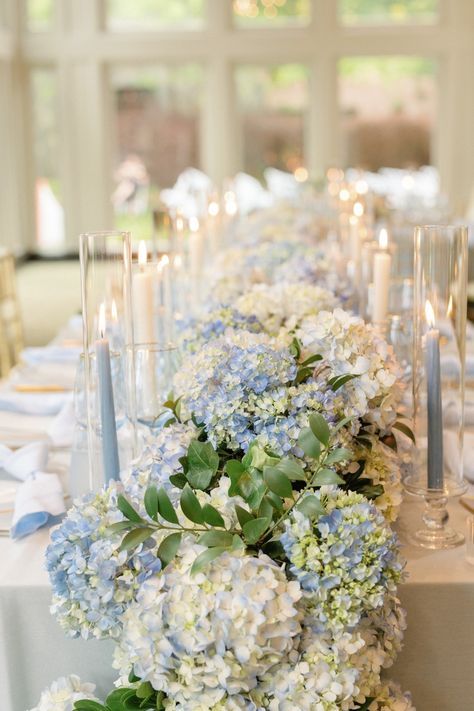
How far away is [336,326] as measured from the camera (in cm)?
147

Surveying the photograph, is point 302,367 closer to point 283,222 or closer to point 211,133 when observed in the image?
point 283,222

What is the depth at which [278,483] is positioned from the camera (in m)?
1.22

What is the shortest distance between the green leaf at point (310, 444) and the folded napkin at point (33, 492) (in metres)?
0.54

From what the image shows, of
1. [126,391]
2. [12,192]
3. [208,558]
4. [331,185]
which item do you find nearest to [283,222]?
[331,185]

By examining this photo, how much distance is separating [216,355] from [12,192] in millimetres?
10144

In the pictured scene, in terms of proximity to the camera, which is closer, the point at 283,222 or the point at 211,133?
the point at 283,222

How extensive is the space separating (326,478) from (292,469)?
1.8 inches

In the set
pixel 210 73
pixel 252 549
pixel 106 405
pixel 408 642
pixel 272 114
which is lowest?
pixel 408 642

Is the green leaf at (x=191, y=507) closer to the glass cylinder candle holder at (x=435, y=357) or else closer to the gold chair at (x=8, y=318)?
the glass cylinder candle holder at (x=435, y=357)

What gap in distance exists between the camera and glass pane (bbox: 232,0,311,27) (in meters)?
11.2

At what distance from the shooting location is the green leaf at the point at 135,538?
3.90ft

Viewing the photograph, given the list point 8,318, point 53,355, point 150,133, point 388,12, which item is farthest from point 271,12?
point 53,355

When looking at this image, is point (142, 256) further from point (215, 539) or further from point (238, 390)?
point (215, 539)

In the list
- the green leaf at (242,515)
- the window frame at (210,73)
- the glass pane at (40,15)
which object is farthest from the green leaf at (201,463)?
the glass pane at (40,15)
